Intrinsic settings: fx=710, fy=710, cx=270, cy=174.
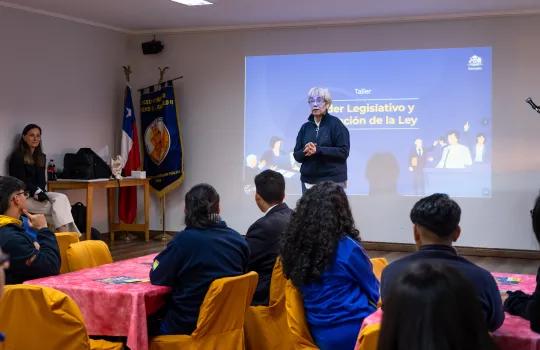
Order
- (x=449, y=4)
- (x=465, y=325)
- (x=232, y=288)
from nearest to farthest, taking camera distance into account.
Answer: (x=465, y=325) < (x=232, y=288) < (x=449, y=4)

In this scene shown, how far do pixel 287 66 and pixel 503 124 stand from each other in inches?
105

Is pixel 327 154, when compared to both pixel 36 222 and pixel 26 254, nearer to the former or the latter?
pixel 36 222

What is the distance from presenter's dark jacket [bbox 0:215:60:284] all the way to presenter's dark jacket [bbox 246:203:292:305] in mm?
978

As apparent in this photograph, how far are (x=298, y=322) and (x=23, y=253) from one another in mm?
1326

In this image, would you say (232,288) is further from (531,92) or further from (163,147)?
(163,147)

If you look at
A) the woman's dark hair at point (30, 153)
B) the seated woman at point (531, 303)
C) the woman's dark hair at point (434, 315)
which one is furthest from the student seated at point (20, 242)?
the woman's dark hair at point (30, 153)

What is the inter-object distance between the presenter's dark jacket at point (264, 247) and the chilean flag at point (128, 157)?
→ 5.90 metres

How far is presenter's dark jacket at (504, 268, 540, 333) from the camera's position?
221 cm

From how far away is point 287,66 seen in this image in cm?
877

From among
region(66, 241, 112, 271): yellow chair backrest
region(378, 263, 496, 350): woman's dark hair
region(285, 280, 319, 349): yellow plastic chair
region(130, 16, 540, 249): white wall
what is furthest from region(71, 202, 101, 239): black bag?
region(378, 263, 496, 350): woman's dark hair

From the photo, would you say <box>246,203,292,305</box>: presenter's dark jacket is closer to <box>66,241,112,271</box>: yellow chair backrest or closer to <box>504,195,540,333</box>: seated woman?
<box>66,241,112,271</box>: yellow chair backrest

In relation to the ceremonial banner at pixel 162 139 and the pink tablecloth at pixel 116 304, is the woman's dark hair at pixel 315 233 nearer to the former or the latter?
the pink tablecloth at pixel 116 304

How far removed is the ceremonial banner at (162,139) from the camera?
9.21 m

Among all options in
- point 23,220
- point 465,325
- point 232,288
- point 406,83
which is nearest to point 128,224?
point 406,83
